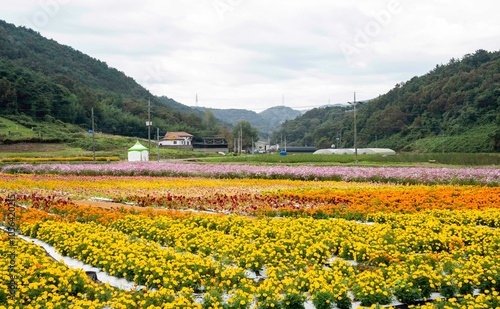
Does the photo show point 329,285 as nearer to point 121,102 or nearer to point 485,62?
point 485,62

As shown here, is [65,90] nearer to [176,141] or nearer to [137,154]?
[176,141]

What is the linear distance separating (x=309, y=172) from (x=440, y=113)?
225ft

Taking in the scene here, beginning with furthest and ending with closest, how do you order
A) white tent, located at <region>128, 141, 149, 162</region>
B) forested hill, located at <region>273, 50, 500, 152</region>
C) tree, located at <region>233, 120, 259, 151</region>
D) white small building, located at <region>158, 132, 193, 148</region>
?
tree, located at <region>233, 120, 259, 151</region>, white small building, located at <region>158, 132, 193, 148</region>, forested hill, located at <region>273, 50, 500, 152</region>, white tent, located at <region>128, 141, 149, 162</region>

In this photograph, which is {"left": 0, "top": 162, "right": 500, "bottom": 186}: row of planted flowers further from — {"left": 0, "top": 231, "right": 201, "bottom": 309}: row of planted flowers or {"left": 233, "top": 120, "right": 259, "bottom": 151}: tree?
{"left": 233, "top": 120, "right": 259, "bottom": 151}: tree

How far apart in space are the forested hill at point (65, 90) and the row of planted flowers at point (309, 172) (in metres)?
67.7

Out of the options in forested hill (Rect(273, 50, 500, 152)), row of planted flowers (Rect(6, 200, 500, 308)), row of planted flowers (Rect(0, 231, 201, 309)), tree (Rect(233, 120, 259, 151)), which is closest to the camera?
row of planted flowers (Rect(0, 231, 201, 309))

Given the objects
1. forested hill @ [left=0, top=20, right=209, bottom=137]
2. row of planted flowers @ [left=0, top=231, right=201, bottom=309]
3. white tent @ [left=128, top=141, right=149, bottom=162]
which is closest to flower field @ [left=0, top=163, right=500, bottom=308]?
row of planted flowers @ [left=0, top=231, right=201, bottom=309]

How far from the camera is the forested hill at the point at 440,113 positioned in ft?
244

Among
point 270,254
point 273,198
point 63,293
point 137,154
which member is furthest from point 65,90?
point 63,293

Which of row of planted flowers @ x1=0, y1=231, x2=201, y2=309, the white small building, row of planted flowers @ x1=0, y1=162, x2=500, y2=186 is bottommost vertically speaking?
row of planted flowers @ x1=0, y1=231, x2=201, y2=309

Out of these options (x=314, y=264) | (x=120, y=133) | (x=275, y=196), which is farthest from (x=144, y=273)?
(x=120, y=133)

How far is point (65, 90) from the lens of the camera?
363ft

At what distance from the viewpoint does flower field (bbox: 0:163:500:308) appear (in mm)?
7422

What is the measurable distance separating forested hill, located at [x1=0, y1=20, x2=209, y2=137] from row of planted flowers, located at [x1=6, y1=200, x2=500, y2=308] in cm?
9241
